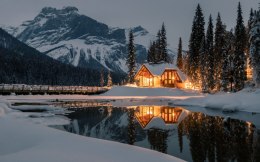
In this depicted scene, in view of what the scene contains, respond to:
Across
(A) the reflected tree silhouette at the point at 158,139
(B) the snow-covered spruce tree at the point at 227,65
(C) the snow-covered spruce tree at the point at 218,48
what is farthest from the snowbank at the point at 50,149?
(C) the snow-covered spruce tree at the point at 218,48

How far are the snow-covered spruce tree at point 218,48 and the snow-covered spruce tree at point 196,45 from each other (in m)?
4.94

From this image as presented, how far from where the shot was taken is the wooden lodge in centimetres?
7581

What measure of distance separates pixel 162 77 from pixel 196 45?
1268 centimetres

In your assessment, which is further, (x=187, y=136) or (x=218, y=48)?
(x=218, y=48)

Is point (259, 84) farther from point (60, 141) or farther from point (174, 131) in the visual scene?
point (60, 141)

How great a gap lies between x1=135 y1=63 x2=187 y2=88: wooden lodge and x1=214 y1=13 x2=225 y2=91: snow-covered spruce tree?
357 inches

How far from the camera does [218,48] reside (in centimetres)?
7338

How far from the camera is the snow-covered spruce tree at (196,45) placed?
77688 millimetres

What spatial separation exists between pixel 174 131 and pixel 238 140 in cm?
458

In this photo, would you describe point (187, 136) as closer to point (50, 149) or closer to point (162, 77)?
point (50, 149)

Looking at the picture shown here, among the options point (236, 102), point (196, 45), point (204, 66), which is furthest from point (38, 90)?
point (196, 45)

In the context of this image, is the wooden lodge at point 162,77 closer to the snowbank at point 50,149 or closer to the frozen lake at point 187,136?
the frozen lake at point 187,136

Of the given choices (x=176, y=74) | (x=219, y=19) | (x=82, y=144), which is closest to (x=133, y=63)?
(x=176, y=74)

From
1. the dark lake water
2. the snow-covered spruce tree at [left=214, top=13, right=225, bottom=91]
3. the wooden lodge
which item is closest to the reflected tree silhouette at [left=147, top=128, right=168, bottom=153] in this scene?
the dark lake water
